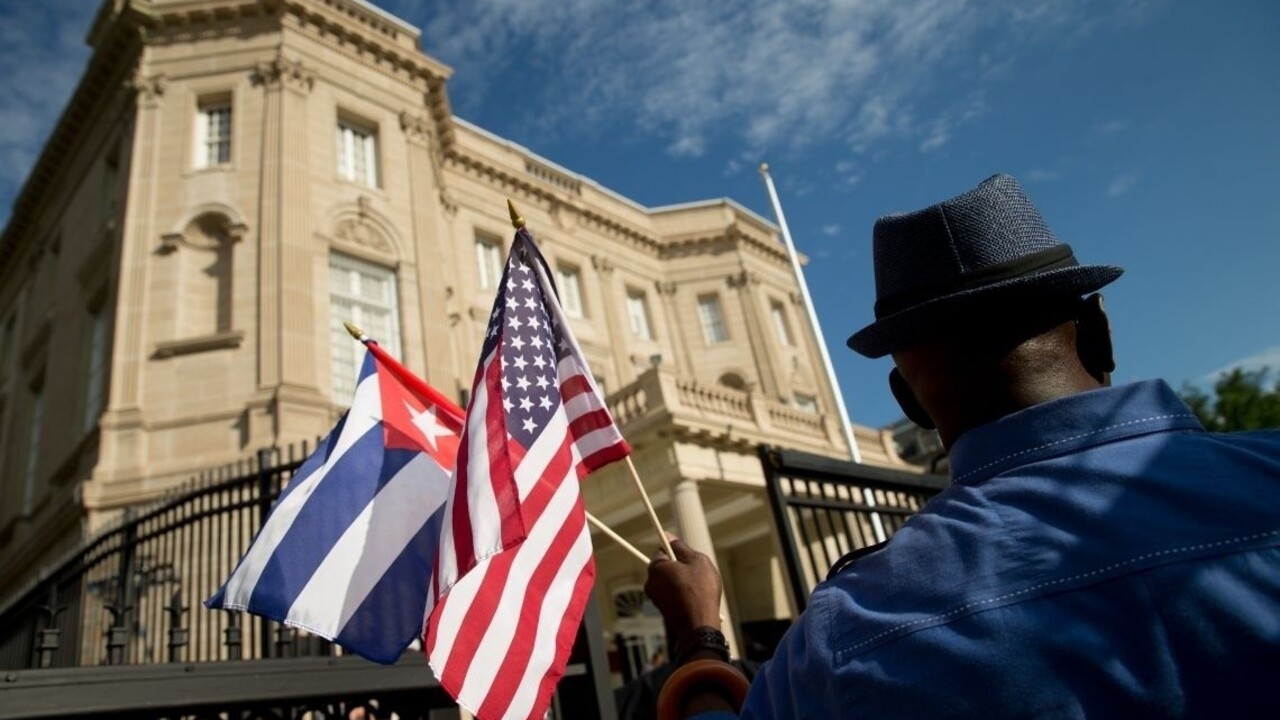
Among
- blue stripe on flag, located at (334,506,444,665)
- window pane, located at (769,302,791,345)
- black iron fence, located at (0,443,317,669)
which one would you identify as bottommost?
blue stripe on flag, located at (334,506,444,665)

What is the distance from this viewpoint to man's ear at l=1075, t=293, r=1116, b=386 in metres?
1.43

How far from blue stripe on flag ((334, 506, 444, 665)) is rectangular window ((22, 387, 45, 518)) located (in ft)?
59.2

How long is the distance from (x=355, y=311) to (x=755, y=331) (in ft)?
50.2

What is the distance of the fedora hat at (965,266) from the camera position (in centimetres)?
140

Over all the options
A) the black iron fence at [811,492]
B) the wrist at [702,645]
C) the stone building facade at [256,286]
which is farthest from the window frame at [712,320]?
the wrist at [702,645]

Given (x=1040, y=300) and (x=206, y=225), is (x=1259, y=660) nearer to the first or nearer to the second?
(x=1040, y=300)

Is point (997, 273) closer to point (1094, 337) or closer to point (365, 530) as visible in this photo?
point (1094, 337)

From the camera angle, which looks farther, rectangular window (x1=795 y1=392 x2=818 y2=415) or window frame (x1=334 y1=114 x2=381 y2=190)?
rectangular window (x1=795 y1=392 x2=818 y2=415)

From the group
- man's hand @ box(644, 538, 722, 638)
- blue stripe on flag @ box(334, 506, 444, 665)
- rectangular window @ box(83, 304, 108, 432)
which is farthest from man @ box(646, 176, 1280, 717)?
rectangular window @ box(83, 304, 108, 432)

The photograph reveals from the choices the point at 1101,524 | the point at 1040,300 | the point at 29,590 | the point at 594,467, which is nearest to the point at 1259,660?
the point at 1101,524

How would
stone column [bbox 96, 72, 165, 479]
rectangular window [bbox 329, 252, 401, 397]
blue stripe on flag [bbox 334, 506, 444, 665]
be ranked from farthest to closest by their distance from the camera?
rectangular window [bbox 329, 252, 401, 397] < stone column [bbox 96, 72, 165, 479] < blue stripe on flag [bbox 334, 506, 444, 665]

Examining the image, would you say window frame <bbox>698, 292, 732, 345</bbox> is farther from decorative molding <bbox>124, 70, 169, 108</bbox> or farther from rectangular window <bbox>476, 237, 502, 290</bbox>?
decorative molding <bbox>124, 70, 169, 108</bbox>

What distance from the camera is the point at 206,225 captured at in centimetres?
1480

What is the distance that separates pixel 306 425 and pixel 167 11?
9998 mm
